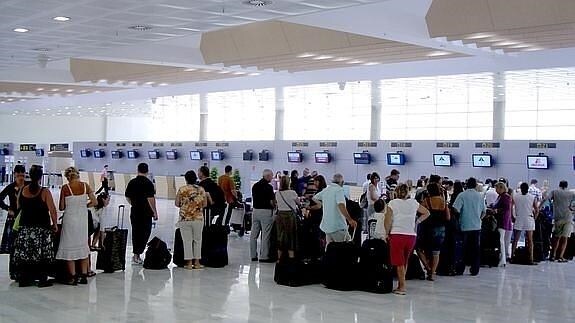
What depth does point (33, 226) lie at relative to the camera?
28.3ft

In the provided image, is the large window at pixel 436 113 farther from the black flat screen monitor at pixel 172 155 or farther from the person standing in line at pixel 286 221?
the person standing in line at pixel 286 221

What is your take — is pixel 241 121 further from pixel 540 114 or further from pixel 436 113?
pixel 540 114

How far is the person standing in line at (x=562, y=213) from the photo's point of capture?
1304 centimetres

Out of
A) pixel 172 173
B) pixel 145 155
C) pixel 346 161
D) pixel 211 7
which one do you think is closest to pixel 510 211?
pixel 211 7

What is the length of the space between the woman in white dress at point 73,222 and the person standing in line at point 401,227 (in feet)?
12.8

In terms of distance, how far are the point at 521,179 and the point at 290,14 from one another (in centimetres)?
1162

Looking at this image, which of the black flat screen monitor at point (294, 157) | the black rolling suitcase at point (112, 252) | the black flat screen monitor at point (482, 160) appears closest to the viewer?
the black rolling suitcase at point (112, 252)

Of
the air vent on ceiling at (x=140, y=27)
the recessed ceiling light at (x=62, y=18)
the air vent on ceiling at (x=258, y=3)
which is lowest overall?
the air vent on ceiling at (x=258, y=3)

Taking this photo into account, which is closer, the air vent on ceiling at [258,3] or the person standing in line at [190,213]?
the air vent on ceiling at [258,3]

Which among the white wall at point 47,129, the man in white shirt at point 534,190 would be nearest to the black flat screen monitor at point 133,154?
the white wall at point 47,129

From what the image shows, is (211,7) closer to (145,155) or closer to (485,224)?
(485,224)

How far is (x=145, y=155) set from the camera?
108ft

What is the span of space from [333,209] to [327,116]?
1045 inches

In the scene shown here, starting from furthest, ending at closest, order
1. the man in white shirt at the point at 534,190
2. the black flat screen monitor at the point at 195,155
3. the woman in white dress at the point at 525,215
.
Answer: the black flat screen monitor at the point at 195,155 → the man in white shirt at the point at 534,190 → the woman in white dress at the point at 525,215
